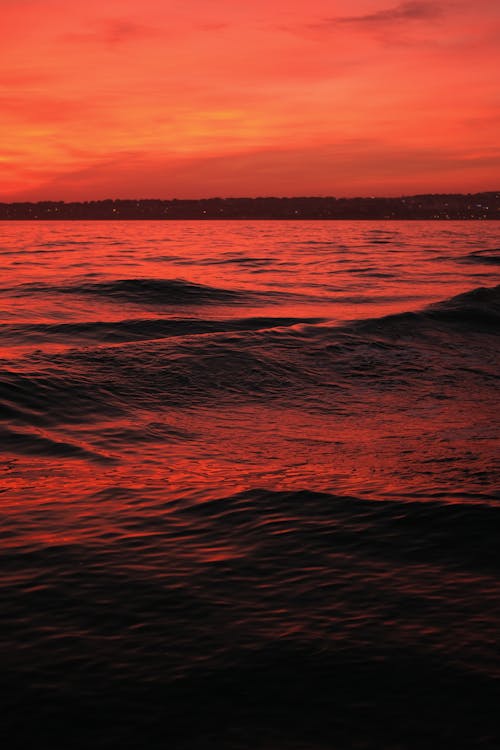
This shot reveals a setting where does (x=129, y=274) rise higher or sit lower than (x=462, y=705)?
higher

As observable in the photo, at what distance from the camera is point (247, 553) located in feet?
20.5

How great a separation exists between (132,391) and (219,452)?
3972 millimetres

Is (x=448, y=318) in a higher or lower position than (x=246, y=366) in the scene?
higher

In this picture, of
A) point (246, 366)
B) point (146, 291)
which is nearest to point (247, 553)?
point (246, 366)

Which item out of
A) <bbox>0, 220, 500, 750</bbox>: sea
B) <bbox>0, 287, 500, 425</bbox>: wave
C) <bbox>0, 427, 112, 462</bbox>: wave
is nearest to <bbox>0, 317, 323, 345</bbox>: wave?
<bbox>0, 287, 500, 425</bbox>: wave

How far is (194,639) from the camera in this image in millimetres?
4914

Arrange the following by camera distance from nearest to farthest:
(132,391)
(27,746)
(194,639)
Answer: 1. (27,746)
2. (194,639)
3. (132,391)

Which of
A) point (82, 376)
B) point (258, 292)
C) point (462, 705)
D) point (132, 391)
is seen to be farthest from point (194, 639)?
point (258, 292)

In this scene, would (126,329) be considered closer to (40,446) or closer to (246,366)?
(246,366)

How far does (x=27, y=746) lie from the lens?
3.96 metres

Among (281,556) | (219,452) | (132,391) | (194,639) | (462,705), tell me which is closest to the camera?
(462,705)

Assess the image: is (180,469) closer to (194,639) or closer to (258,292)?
(194,639)

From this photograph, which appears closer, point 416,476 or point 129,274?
point 416,476

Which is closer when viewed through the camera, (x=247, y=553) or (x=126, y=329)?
(x=247, y=553)
